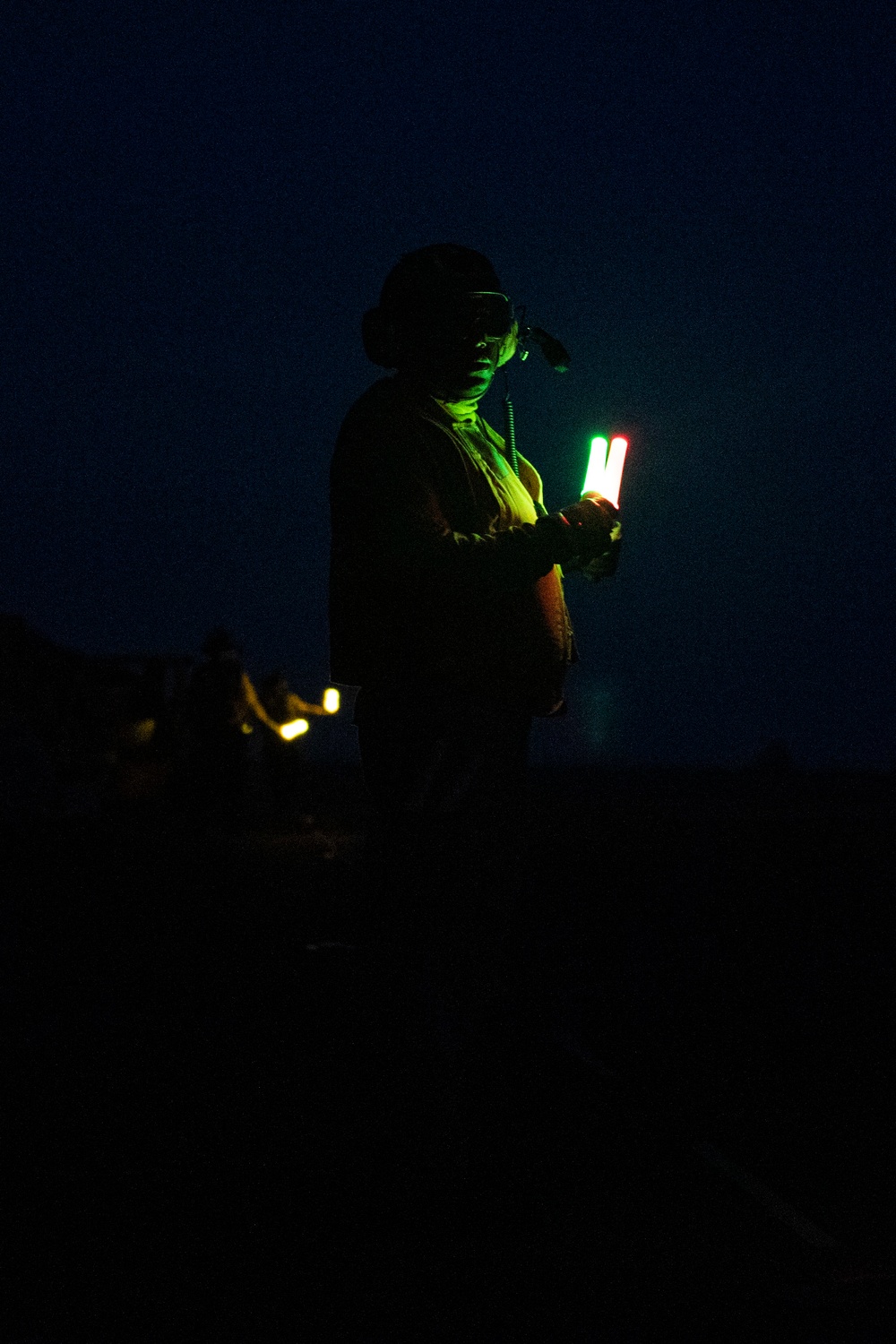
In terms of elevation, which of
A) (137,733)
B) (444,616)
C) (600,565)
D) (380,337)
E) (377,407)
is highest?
(380,337)

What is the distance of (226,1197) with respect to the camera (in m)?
3.34

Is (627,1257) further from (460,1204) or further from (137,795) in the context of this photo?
(137,795)

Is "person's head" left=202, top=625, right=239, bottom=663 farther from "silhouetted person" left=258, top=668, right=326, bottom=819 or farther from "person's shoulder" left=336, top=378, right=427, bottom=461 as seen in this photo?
"person's shoulder" left=336, top=378, right=427, bottom=461

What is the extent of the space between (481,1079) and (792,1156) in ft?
3.90

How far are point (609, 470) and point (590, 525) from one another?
0.71 ft

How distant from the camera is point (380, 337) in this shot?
383 cm

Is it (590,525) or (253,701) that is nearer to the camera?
(590,525)

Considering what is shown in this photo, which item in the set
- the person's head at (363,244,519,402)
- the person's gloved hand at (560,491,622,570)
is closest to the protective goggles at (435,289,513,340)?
the person's head at (363,244,519,402)

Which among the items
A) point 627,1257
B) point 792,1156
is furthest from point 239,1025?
point 627,1257

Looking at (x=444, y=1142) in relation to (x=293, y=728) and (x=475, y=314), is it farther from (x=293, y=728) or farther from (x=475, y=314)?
(x=293, y=728)

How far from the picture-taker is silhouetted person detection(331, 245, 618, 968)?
3.48m

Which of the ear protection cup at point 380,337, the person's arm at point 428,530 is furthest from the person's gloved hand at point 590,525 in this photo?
the ear protection cup at point 380,337

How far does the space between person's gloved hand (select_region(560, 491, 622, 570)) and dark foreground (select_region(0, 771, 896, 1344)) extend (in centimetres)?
103

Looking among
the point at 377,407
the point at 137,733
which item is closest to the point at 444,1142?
the point at 377,407
